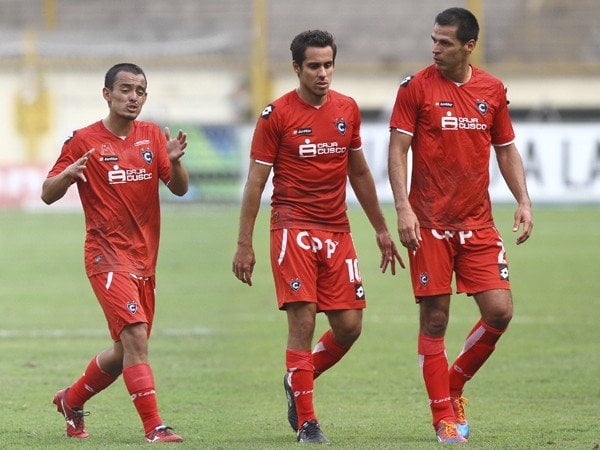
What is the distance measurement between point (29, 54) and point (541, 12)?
14.6m

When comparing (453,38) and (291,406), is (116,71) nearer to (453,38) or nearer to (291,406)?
(453,38)

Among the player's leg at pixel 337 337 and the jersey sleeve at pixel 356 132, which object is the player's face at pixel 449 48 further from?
the player's leg at pixel 337 337

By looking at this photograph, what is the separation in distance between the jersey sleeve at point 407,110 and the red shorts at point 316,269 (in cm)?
73

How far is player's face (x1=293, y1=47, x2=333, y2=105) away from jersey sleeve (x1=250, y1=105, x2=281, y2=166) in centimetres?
25

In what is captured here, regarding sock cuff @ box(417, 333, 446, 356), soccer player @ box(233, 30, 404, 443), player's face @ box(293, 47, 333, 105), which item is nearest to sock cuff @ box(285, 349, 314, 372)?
soccer player @ box(233, 30, 404, 443)

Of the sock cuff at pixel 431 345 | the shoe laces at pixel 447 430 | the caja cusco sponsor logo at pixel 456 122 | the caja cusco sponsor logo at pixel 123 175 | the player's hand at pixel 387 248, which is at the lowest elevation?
the shoe laces at pixel 447 430

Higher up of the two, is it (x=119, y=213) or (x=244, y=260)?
(x=119, y=213)

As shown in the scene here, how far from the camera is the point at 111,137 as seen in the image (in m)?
7.71

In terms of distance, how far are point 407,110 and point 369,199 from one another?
0.66 meters

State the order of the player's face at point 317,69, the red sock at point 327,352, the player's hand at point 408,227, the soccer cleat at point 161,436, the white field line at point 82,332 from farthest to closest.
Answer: the white field line at point 82,332, the red sock at point 327,352, the player's face at point 317,69, the player's hand at point 408,227, the soccer cleat at point 161,436

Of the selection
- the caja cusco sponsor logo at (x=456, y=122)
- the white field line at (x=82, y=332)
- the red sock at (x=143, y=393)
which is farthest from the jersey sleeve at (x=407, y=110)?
the white field line at (x=82, y=332)

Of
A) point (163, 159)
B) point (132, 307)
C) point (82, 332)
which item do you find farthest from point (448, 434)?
point (82, 332)

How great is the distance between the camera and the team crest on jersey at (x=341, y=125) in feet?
25.2

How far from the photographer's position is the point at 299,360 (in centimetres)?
756
